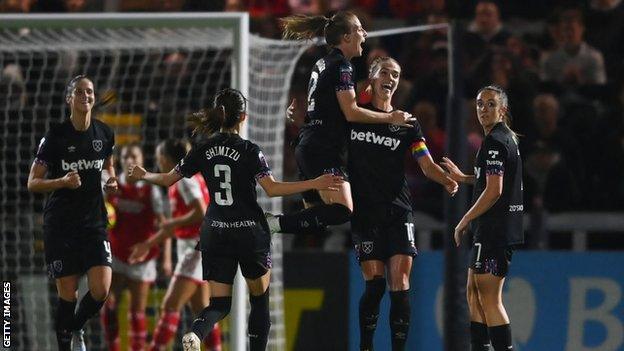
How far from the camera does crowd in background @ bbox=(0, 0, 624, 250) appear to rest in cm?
1198

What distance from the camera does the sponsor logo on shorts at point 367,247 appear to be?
27.4 ft

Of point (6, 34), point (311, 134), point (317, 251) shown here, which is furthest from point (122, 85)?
point (311, 134)

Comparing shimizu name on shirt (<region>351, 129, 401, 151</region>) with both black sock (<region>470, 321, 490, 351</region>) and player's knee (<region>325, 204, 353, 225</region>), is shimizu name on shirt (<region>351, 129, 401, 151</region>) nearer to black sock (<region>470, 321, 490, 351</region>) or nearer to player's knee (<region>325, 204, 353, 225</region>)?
player's knee (<region>325, 204, 353, 225</region>)

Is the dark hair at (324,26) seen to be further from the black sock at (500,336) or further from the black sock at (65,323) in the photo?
the black sock at (65,323)

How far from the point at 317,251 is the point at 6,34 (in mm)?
3368

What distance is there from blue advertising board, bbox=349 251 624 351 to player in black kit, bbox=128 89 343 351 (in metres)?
3.16

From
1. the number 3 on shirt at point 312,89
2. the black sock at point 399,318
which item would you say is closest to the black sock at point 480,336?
the black sock at point 399,318

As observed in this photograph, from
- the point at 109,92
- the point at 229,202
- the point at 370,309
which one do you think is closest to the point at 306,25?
the point at 229,202

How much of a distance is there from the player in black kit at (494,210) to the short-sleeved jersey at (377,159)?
33 cm


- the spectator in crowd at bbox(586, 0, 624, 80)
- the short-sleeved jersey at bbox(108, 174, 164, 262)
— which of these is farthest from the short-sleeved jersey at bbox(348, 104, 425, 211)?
the spectator in crowd at bbox(586, 0, 624, 80)

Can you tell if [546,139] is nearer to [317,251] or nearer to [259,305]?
[317,251]

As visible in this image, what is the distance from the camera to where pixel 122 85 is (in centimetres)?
1330

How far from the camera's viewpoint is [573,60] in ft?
42.4

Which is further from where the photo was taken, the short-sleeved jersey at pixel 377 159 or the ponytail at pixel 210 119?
the short-sleeved jersey at pixel 377 159
